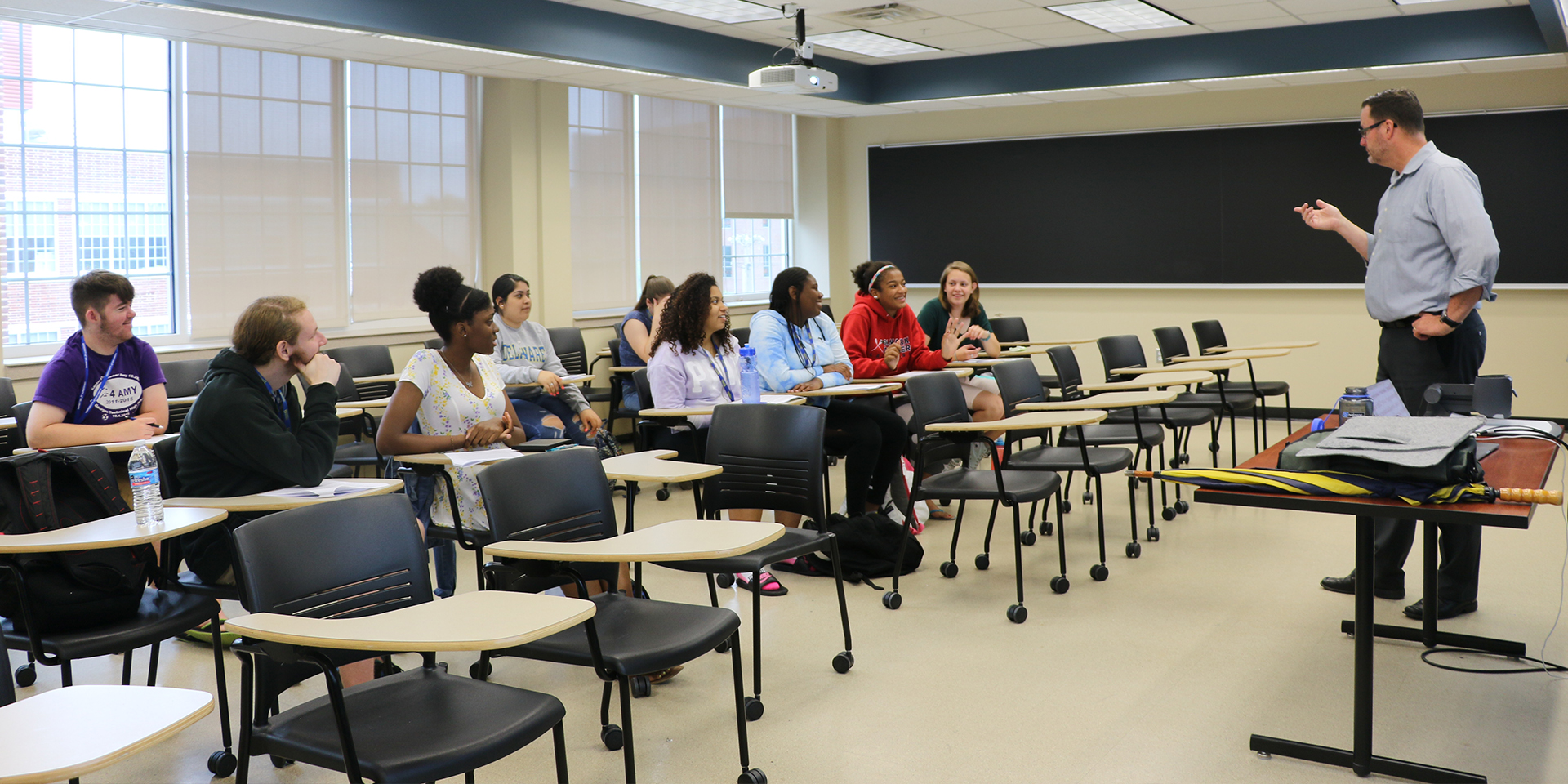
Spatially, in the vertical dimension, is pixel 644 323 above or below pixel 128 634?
above

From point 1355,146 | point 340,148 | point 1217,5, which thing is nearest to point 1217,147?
point 1355,146

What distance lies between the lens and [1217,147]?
9398 millimetres

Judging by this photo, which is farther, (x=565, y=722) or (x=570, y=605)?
(x=565, y=722)

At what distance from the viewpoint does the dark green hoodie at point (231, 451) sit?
316 cm

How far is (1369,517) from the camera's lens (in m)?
2.64

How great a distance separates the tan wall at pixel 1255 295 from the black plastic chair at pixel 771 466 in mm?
6683

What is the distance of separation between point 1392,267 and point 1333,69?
5020 mm

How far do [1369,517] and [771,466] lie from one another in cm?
191

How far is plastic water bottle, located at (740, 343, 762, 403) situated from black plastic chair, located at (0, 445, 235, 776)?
2.46 m

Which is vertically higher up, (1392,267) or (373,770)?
(1392,267)

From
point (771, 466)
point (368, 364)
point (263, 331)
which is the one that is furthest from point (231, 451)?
point (368, 364)

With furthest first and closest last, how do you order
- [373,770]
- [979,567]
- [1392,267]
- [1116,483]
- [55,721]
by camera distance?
[1116,483] → [979,567] → [1392,267] → [373,770] → [55,721]

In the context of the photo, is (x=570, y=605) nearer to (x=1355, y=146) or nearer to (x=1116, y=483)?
(x=1116, y=483)

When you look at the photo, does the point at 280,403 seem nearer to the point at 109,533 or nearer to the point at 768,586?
the point at 109,533
